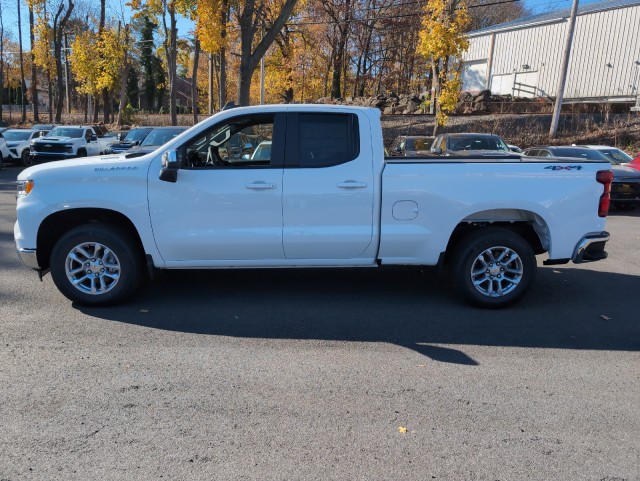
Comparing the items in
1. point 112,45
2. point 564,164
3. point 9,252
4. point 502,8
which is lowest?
point 9,252

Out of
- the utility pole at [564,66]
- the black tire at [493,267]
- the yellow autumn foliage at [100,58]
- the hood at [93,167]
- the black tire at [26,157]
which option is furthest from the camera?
the yellow autumn foliage at [100,58]

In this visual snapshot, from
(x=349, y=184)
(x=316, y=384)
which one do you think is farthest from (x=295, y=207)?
(x=316, y=384)

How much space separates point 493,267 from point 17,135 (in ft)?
78.9

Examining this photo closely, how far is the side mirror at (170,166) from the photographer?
203 inches

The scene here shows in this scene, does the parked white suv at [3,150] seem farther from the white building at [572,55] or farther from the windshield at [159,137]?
the white building at [572,55]

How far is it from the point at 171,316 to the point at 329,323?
62.4 inches

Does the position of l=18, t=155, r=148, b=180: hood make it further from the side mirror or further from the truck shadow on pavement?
the truck shadow on pavement

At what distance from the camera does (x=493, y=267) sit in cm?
574

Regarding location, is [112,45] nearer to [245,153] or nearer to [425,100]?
[425,100]

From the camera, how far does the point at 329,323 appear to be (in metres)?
5.29

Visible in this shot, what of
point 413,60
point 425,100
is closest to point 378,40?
point 413,60

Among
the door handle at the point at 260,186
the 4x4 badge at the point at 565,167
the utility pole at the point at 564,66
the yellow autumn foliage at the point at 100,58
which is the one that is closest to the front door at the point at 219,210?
the door handle at the point at 260,186

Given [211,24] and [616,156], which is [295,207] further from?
[211,24]

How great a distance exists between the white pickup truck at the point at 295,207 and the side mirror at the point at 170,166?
0.05 feet
